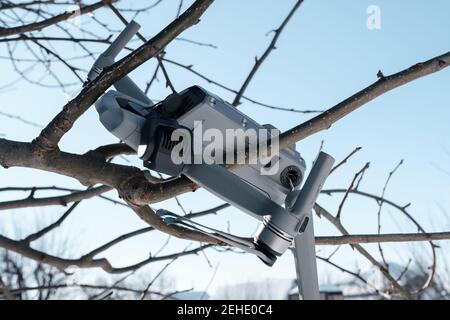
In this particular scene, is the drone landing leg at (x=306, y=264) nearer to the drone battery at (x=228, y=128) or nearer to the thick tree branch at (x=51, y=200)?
the drone battery at (x=228, y=128)

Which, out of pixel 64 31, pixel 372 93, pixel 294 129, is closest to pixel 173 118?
pixel 294 129

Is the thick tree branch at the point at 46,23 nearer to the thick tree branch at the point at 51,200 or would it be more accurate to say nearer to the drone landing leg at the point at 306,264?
the thick tree branch at the point at 51,200

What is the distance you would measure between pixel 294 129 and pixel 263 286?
14.0 meters

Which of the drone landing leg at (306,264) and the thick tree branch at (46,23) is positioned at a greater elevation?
the thick tree branch at (46,23)

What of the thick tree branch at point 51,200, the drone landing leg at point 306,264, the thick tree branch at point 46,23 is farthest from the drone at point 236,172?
the thick tree branch at point 46,23

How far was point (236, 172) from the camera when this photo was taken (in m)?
0.67

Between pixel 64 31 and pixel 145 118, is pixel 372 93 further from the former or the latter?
pixel 64 31

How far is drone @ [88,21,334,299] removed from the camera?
0.60m

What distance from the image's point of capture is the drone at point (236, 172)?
60 centimetres

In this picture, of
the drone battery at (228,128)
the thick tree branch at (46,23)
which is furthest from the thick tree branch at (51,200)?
the drone battery at (228,128)

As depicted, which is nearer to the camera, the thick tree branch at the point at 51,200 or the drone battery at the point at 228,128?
the drone battery at the point at 228,128

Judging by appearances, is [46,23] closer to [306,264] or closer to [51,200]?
[51,200]

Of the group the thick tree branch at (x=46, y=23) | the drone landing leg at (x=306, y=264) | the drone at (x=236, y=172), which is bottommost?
the drone landing leg at (x=306, y=264)
